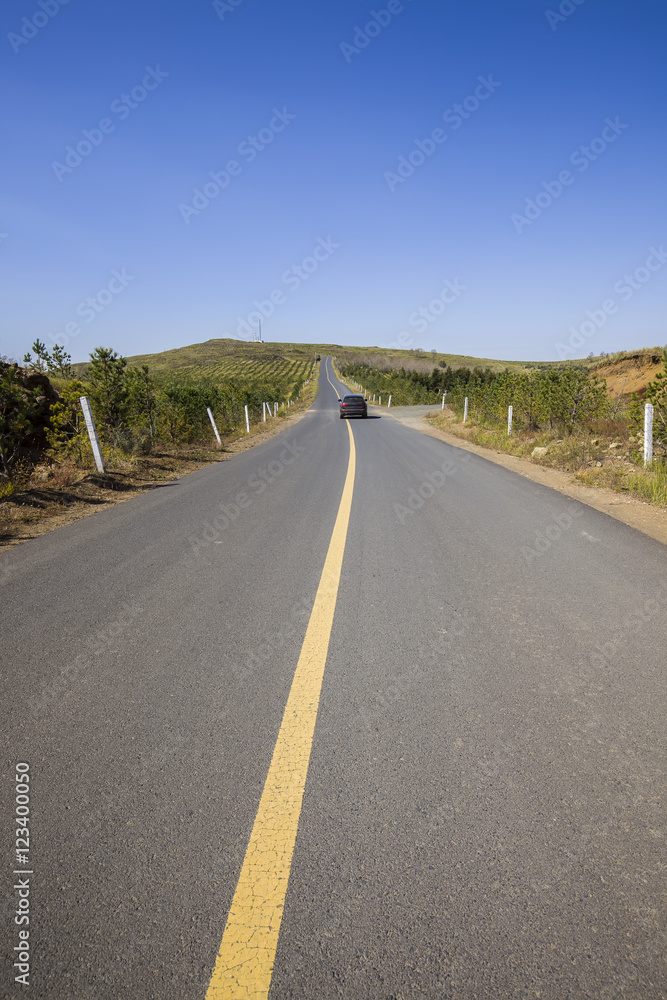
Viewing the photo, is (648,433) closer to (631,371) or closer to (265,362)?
(631,371)

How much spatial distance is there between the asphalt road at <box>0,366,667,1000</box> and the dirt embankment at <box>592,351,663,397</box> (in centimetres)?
1620

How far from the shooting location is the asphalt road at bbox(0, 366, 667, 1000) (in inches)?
50.8

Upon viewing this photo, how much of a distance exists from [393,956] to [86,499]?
7.74 m

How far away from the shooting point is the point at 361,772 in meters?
1.90

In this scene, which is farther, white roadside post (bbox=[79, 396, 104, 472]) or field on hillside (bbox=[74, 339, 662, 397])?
field on hillside (bbox=[74, 339, 662, 397])

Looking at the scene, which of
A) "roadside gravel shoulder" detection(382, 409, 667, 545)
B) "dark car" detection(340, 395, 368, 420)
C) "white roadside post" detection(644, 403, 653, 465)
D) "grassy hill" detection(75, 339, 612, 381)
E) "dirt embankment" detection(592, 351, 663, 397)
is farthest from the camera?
"grassy hill" detection(75, 339, 612, 381)

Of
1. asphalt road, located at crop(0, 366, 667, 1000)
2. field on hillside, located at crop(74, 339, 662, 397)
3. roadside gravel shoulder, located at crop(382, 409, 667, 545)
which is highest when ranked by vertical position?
field on hillside, located at crop(74, 339, 662, 397)

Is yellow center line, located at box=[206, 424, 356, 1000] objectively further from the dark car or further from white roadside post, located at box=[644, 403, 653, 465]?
the dark car

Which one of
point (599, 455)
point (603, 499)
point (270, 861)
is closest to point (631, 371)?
point (599, 455)

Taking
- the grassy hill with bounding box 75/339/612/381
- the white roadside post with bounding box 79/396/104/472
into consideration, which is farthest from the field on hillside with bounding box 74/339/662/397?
the white roadside post with bounding box 79/396/104/472

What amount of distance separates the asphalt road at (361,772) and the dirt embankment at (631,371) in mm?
16201

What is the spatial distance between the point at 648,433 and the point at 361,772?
8338 mm

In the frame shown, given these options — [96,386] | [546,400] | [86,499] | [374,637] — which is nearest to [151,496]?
[86,499]

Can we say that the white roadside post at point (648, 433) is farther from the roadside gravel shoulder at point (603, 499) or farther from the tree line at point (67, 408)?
the tree line at point (67, 408)
